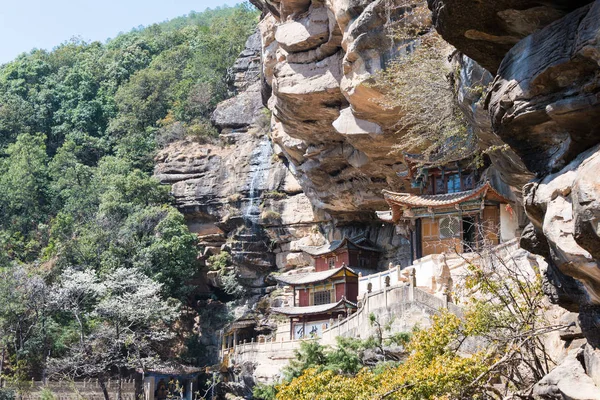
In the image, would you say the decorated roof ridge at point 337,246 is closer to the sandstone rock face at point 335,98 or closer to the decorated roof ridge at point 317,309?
the sandstone rock face at point 335,98

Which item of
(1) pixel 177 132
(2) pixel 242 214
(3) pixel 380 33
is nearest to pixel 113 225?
(2) pixel 242 214

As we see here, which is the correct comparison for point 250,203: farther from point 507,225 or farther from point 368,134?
point 507,225

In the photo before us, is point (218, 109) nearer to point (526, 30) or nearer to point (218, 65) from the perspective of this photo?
point (218, 65)

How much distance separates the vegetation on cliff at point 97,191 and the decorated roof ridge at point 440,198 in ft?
41.7

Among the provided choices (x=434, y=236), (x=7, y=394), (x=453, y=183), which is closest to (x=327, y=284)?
(x=434, y=236)

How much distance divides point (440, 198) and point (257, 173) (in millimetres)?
17247

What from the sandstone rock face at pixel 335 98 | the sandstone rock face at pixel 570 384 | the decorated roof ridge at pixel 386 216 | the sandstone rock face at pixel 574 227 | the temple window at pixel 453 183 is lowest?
the sandstone rock face at pixel 570 384

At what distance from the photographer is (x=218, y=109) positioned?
48188mm

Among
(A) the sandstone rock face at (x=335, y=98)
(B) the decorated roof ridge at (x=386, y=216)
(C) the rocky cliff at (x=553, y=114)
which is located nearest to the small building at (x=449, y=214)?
(B) the decorated roof ridge at (x=386, y=216)

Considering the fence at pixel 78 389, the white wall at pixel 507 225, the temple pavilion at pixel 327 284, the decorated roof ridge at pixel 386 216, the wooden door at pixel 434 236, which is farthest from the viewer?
the temple pavilion at pixel 327 284

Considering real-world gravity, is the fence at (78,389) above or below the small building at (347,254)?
below

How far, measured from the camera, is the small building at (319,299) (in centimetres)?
Result: 3184

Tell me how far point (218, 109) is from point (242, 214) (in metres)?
9.94

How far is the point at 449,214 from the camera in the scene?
26766 mm
